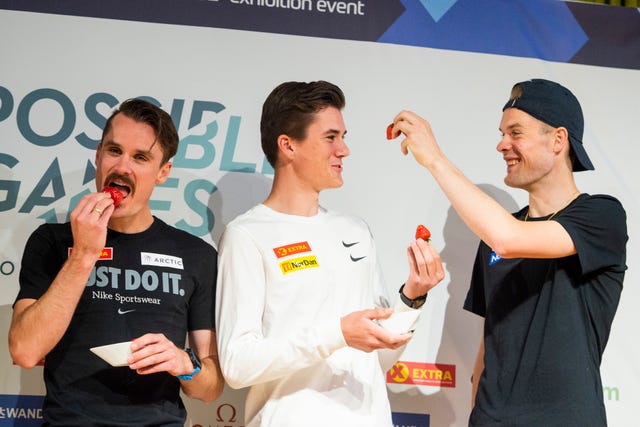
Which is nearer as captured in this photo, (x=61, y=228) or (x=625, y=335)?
(x=61, y=228)

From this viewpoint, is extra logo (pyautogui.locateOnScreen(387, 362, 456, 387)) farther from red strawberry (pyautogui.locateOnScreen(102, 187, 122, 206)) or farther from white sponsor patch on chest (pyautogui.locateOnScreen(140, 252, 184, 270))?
red strawberry (pyautogui.locateOnScreen(102, 187, 122, 206))

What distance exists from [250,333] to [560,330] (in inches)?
39.5

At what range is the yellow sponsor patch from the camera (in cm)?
278

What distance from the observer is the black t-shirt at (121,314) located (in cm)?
253

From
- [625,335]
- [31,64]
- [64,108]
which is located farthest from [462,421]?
[31,64]

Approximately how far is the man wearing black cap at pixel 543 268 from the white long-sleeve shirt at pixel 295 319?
395 mm

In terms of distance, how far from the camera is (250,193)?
3424mm

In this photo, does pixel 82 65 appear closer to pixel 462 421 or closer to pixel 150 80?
pixel 150 80

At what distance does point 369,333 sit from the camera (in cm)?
242

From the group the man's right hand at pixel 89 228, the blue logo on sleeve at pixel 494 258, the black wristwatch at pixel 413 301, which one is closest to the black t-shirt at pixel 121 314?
the man's right hand at pixel 89 228

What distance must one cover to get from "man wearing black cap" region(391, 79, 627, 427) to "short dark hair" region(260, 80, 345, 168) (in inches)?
14.4

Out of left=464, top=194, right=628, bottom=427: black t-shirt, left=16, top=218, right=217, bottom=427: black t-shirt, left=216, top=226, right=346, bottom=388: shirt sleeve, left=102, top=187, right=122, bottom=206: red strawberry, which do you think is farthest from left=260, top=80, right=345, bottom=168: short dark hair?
left=464, top=194, right=628, bottom=427: black t-shirt

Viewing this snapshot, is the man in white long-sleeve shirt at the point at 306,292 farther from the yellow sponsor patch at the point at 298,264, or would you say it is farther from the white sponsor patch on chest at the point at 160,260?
the white sponsor patch on chest at the point at 160,260

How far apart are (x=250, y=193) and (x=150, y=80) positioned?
2.09 ft
